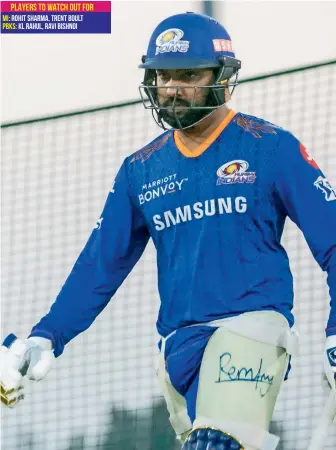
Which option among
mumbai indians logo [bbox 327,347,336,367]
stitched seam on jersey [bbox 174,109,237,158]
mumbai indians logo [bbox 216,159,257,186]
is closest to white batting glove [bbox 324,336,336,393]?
mumbai indians logo [bbox 327,347,336,367]

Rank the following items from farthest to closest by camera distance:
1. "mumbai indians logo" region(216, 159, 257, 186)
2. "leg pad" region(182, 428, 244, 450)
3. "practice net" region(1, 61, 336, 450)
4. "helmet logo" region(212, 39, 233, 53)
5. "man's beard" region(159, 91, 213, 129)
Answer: "practice net" region(1, 61, 336, 450), "helmet logo" region(212, 39, 233, 53), "man's beard" region(159, 91, 213, 129), "mumbai indians logo" region(216, 159, 257, 186), "leg pad" region(182, 428, 244, 450)

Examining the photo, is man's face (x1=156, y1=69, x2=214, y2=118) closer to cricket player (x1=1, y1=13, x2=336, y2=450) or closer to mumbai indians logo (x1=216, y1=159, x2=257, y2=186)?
cricket player (x1=1, y1=13, x2=336, y2=450)

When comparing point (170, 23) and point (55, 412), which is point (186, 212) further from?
point (55, 412)

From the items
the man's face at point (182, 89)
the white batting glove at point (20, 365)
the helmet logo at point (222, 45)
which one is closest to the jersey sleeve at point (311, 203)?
the man's face at point (182, 89)

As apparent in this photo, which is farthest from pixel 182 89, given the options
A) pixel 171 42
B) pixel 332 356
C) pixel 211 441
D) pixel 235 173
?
pixel 211 441

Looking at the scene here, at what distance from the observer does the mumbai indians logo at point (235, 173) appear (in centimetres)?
581

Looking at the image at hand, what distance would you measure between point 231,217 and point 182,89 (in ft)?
1.84

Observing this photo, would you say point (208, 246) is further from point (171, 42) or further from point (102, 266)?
point (171, 42)

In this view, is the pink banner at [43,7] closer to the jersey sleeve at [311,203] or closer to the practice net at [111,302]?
the practice net at [111,302]

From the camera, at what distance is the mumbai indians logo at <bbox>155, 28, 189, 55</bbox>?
6051 millimetres

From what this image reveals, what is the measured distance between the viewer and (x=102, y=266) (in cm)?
626

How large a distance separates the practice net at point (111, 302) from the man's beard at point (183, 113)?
2.22m

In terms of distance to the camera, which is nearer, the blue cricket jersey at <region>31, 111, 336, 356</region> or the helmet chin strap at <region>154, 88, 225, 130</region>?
the blue cricket jersey at <region>31, 111, 336, 356</region>

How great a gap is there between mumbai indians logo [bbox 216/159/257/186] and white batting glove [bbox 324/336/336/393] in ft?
2.20
